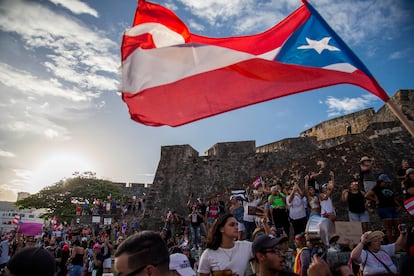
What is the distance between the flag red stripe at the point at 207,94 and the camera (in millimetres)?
3537

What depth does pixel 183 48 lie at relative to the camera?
380cm

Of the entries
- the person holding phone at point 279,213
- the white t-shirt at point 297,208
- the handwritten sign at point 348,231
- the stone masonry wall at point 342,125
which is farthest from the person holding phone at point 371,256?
the stone masonry wall at point 342,125

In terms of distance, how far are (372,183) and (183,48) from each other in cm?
545

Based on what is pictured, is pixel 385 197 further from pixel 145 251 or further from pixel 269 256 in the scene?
pixel 145 251

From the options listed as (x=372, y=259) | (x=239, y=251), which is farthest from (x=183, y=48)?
(x=372, y=259)

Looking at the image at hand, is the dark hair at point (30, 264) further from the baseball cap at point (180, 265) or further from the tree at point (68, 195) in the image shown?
the tree at point (68, 195)

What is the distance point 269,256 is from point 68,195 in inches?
1481

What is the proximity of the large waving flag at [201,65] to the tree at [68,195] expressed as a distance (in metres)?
33.7

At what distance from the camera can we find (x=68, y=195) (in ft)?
117

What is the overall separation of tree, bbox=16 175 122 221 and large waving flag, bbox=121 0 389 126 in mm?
33675

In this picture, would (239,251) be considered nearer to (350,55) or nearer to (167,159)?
(350,55)

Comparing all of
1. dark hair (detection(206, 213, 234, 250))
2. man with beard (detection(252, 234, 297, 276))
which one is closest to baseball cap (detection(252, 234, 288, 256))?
man with beard (detection(252, 234, 297, 276))

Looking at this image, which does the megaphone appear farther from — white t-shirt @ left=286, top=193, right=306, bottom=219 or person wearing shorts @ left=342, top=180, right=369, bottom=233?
white t-shirt @ left=286, top=193, right=306, bottom=219

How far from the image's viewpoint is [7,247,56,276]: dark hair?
2031 millimetres
